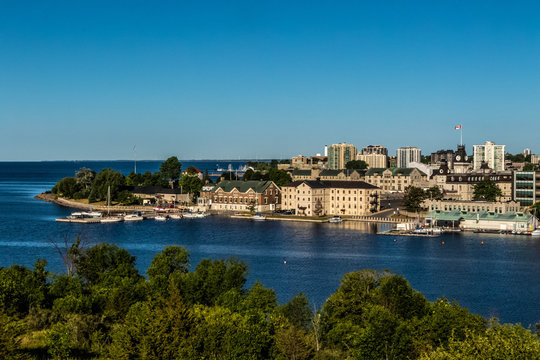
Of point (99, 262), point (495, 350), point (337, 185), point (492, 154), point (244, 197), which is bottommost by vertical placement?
point (99, 262)

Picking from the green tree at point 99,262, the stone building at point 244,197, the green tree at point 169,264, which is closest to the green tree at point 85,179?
the stone building at point 244,197

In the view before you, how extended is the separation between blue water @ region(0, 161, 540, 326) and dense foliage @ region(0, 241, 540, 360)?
453cm

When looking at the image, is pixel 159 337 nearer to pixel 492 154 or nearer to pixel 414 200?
pixel 414 200

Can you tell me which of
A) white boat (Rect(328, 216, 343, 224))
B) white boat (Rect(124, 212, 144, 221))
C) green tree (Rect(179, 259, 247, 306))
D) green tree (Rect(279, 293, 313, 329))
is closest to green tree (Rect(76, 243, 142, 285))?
green tree (Rect(179, 259, 247, 306))

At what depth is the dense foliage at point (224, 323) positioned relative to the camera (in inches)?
412

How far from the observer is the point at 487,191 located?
5028 centimetres

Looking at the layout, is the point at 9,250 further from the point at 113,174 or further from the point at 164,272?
the point at 113,174

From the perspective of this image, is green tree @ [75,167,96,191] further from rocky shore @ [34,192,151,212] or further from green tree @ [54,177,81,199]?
rocky shore @ [34,192,151,212]

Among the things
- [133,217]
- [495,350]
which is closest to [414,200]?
[133,217]

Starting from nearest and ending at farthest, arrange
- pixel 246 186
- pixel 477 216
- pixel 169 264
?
pixel 169 264, pixel 477 216, pixel 246 186

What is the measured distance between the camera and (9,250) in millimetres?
30672

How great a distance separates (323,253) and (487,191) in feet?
82.6

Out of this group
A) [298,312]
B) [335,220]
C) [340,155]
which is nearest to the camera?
[298,312]

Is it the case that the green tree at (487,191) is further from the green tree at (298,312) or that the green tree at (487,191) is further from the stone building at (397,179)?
the green tree at (298,312)
